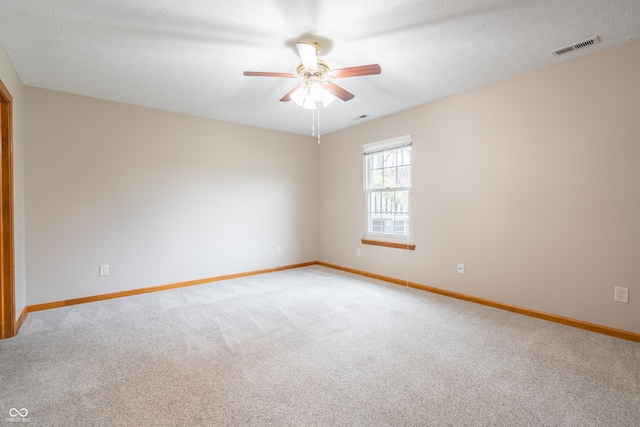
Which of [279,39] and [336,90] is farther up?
[279,39]

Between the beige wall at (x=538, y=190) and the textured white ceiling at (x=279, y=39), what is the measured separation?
30 cm

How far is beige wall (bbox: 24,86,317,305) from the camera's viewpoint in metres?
3.29

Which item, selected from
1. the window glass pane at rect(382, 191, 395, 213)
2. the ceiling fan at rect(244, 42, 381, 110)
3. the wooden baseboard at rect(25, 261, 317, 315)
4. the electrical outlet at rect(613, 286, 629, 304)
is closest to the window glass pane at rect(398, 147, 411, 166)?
the window glass pane at rect(382, 191, 395, 213)

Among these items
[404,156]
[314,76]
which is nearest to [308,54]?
[314,76]

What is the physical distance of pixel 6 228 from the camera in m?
2.58

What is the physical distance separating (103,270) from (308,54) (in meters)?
3.41

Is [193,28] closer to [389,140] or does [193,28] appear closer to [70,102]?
[70,102]

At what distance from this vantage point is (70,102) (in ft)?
11.1

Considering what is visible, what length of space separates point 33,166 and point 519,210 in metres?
5.10

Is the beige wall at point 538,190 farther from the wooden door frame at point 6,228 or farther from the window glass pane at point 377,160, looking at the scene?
the wooden door frame at point 6,228

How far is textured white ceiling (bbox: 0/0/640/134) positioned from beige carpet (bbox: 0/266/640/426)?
2.38 meters

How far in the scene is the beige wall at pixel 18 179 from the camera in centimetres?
272

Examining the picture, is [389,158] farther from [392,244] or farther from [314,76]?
[314,76]

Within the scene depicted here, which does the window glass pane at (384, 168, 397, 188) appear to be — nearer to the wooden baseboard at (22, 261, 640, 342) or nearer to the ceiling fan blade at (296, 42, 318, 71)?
the wooden baseboard at (22, 261, 640, 342)
